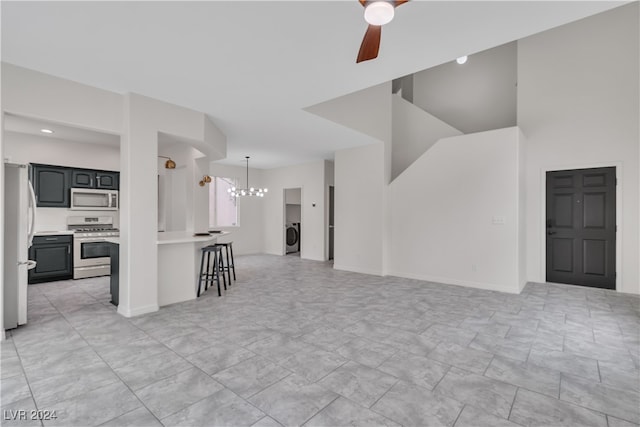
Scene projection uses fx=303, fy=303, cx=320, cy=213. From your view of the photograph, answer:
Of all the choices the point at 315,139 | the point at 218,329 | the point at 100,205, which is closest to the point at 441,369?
the point at 218,329

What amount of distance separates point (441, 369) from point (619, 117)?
17.8ft

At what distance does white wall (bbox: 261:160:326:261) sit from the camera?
27.4 feet

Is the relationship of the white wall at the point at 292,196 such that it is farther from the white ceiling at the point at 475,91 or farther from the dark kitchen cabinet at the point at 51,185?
the dark kitchen cabinet at the point at 51,185

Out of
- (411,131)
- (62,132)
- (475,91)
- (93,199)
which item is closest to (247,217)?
(93,199)

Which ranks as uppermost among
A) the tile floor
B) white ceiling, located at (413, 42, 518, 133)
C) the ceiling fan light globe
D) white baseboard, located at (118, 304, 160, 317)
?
white ceiling, located at (413, 42, 518, 133)

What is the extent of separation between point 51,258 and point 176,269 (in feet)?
9.79

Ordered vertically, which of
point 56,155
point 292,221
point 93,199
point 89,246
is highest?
point 56,155

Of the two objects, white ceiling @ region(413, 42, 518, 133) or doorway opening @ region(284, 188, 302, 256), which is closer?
white ceiling @ region(413, 42, 518, 133)

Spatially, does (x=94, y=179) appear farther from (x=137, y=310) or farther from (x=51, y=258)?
(x=137, y=310)

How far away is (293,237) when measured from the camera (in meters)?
9.93

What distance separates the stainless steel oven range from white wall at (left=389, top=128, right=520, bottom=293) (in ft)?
19.0

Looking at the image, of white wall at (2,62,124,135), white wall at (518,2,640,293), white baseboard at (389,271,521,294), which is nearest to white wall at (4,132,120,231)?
white wall at (2,62,124,135)

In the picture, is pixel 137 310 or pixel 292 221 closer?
pixel 137 310

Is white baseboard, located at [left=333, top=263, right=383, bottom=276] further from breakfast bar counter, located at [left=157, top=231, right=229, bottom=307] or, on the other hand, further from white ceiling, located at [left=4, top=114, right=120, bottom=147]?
white ceiling, located at [left=4, top=114, right=120, bottom=147]
